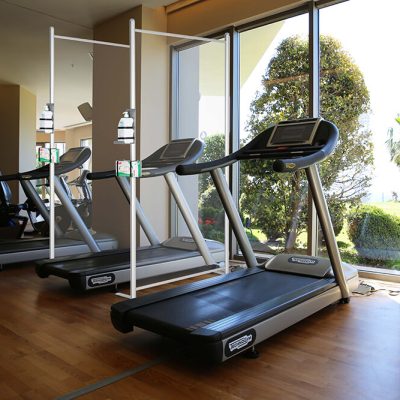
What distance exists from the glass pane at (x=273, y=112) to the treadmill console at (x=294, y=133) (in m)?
1.25

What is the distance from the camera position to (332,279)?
314 centimetres

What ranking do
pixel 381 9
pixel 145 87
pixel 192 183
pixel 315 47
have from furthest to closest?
pixel 192 183 < pixel 145 87 < pixel 315 47 < pixel 381 9

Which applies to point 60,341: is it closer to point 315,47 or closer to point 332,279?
point 332,279

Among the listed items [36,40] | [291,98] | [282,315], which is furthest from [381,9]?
[36,40]

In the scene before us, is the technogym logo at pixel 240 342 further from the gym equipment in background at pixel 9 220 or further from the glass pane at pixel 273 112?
the gym equipment in background at pixel 9 220

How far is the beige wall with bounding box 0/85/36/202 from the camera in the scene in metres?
9.41

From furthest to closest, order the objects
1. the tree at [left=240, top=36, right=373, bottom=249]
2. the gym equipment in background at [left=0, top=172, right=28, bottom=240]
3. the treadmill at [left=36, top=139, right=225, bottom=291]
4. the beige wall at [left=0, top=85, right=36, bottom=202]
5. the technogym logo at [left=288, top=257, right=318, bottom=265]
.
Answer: the beige wall at [left=0, top=85, right=36, bottom=202] < the gym equipment in background at [left=0, top=172, right=28, bottom=240] < the tree at [left=240, top=36, right=373, bottom=249] < the treadmill at [left=36, top=139, right=225, bottom=291] < the technogym logo at [left=288, top=257, right=318, bottom=265]

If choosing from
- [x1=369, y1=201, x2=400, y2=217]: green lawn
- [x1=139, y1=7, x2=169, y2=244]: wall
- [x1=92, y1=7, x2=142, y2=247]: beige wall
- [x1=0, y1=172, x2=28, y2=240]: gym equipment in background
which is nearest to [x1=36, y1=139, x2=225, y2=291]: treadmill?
[x1=139, y1=7, x2=169, y2=244]: wall

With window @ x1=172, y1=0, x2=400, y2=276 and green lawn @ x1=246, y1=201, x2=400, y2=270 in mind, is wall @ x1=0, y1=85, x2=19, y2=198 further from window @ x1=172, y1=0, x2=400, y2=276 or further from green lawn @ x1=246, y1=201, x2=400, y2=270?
green lawn @ x1=246, y1=201, x2=400, y2=270

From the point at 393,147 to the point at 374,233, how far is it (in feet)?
2.68

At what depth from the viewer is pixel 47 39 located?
656 centimetres

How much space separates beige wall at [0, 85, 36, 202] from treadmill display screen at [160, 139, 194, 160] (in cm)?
623

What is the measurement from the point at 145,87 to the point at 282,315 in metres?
3.79

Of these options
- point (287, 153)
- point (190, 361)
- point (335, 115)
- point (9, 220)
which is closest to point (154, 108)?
point (335, 115)
